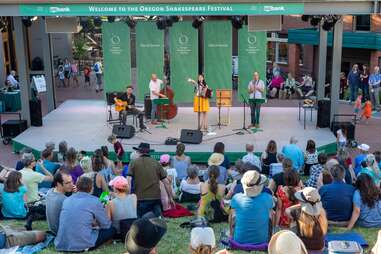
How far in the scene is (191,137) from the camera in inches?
547

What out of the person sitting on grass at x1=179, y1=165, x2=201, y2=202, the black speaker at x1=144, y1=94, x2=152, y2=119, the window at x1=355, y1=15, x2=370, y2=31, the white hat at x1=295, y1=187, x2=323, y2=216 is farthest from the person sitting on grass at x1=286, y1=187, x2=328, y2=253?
the window at x1=355, y1=15, x2=370, y2=31

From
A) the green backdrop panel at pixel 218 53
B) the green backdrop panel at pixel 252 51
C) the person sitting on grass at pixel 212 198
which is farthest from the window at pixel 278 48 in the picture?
the person sitting on grass at pixel 212 198

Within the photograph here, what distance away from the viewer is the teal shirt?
311 inches

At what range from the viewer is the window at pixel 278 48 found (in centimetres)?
2841

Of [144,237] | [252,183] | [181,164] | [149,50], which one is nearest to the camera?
[144,237]

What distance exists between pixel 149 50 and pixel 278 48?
12776mm

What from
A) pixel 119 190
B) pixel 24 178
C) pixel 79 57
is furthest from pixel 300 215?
pixel 79 57

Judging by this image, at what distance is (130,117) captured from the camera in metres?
17.1

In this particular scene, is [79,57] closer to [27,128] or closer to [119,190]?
[27,128]

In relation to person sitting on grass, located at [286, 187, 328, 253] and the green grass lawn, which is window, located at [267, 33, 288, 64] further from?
person sitting on grass, located at [286, 187, 328, 253]

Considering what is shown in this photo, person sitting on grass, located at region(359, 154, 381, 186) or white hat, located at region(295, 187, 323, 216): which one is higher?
white hat, located at region(295, 187, 323, 216)

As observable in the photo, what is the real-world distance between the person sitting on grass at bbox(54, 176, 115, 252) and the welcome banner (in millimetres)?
11192

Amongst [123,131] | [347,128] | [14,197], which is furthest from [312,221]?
[347,128]

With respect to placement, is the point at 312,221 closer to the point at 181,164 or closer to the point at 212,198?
the point at 212,198
